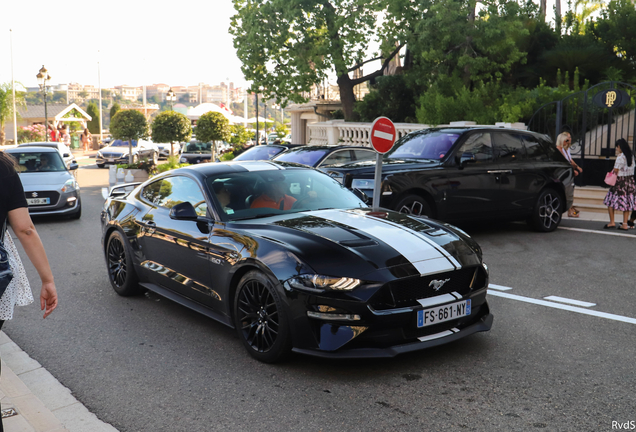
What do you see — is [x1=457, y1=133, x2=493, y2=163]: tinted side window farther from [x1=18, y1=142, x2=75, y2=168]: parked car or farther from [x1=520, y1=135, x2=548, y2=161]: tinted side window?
[x1=18, y1=142, x2=75, y2=168]: parked car

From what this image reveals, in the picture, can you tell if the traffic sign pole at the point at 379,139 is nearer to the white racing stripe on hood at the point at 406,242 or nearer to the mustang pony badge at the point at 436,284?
the white racing stripe on hood at the point at 406,242

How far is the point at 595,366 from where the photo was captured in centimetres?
465

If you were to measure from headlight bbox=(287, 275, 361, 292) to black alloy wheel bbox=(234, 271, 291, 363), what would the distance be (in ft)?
0.84

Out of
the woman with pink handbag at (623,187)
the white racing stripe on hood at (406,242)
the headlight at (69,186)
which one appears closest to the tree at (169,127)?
the headlight at (69,186)

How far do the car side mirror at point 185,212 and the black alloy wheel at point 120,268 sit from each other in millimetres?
1395

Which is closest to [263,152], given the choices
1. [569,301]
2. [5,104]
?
[569,301]

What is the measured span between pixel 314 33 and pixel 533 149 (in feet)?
48.7

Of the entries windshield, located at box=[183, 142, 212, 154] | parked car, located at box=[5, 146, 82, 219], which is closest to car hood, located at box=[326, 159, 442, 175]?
parked car, located at box=[5, 146, 82, 219]

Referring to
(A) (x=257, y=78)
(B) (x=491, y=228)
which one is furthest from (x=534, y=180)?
(A) (x=257, y=78)

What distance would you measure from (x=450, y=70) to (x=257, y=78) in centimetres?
813

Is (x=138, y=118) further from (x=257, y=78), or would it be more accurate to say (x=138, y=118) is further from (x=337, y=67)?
(x=337, y=67)

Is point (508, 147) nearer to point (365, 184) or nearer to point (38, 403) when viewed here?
point (365, 184)

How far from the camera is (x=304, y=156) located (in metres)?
12.7

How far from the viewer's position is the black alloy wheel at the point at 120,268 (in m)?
6.64
